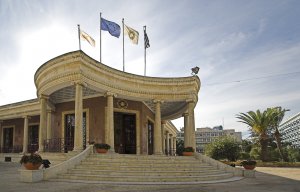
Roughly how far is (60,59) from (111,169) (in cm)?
731

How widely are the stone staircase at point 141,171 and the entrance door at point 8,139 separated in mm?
18878

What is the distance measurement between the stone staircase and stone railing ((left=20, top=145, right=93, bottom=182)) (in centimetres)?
23

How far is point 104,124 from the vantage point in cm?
2158

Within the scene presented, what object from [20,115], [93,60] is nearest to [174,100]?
[93,60]

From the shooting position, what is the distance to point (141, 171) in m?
14.6

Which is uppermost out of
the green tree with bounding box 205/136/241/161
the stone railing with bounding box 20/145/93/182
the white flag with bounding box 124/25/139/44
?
the white flag with bounding box 124/25/139/44

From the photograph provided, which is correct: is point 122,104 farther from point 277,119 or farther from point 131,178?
point 277,119

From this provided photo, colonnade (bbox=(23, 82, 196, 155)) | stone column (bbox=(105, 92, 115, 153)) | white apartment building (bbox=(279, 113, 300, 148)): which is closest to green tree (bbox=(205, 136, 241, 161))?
colonnade (bbox=(23, 82, 196, 155))

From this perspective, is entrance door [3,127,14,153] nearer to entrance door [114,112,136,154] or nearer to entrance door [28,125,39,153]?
entrance door [28,125,39,153]

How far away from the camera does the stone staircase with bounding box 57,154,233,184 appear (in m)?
13.6

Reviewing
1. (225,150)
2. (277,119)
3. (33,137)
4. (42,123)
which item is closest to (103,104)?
(42,123)

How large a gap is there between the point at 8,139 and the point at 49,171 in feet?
70.6

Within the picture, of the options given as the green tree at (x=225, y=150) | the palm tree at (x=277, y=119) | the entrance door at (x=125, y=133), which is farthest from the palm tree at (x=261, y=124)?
the entrance door at (x=125, y=133)

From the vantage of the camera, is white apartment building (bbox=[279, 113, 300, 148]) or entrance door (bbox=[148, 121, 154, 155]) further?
white apartment building (bbox=[279, 113, 300, 148])
